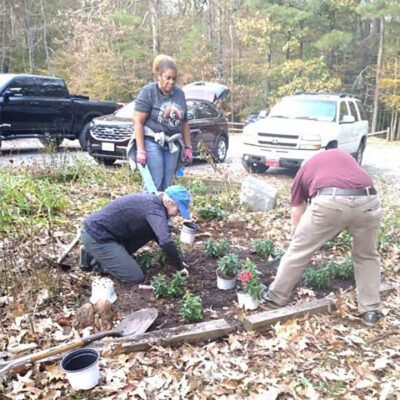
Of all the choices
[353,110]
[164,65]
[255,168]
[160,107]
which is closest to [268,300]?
[160,107]

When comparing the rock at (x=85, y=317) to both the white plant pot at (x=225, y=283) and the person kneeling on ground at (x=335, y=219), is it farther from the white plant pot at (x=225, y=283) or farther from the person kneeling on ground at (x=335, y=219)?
the person kneeling on ground at (x=335, y=219)

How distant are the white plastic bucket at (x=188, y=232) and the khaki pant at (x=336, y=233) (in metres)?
1.42

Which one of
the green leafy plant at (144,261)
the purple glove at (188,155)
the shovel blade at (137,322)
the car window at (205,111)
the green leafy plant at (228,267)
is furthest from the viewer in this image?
the car window at (205,111)

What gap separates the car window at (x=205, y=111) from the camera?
11203mm

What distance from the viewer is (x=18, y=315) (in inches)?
135

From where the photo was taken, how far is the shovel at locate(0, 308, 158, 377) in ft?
8.86

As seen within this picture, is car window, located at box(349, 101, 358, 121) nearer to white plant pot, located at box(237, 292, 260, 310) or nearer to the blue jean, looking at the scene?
the blue jean

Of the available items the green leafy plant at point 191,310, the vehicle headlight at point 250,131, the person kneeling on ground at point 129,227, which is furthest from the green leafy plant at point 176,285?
the vehicle headlight at point 250,131

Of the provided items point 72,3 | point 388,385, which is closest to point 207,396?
point 388,385

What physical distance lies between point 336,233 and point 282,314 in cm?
80

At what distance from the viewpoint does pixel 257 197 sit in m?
6.68

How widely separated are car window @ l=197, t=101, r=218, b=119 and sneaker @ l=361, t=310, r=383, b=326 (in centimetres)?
813

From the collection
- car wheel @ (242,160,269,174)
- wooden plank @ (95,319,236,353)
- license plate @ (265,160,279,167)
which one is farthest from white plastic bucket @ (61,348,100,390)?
car wheel @ (242,160,269,174)

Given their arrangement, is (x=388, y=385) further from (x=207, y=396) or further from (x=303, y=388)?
(x=207, y=396)
